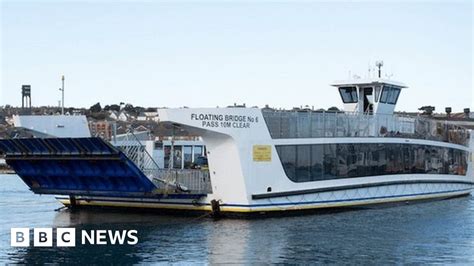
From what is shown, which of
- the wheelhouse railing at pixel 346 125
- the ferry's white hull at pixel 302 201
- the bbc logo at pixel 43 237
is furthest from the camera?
the wheelhouse railing at pixel 346 125

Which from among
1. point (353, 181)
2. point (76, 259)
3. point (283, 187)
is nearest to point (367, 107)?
point (353, 181)

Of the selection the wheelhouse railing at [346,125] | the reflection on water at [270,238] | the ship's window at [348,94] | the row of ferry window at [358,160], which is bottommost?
the reflection on water at [270,238]

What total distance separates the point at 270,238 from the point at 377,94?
1522 cm

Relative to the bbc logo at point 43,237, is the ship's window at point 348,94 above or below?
above

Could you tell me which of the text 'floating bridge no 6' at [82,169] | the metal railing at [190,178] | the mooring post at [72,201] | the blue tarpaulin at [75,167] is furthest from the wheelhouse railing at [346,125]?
the mooring post at [72,201]

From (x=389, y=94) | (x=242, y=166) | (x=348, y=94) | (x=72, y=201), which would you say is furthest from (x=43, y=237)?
(x=389, y=94)

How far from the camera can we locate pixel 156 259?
1922 centimetres

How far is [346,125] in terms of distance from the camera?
31375 millimetres

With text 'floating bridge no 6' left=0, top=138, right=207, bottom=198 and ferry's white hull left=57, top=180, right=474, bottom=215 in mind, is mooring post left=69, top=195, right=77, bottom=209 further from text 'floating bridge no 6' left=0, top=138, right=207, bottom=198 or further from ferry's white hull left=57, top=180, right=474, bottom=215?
text 'floating bridge no 6' left=0, top=138, right=207, bottom=198

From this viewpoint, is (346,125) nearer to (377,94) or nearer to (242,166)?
(377,94)

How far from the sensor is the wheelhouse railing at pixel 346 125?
1117 inches

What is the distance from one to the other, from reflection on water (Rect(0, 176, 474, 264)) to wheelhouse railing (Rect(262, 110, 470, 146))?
129 inches

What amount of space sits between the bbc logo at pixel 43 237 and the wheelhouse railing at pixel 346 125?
27.4 feet

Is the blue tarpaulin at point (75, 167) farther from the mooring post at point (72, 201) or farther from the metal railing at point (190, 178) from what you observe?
the mooring post at point (72, 201)
